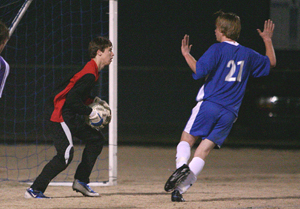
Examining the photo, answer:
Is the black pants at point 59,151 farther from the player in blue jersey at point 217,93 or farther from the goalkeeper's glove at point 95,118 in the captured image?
the player in blue jersey at point 217,93

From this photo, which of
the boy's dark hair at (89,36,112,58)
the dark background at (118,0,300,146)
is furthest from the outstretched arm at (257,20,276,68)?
the dark background at (118,0,300,146)

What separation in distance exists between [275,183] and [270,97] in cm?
549

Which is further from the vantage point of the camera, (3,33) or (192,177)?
(192,177)

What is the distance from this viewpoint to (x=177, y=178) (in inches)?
148

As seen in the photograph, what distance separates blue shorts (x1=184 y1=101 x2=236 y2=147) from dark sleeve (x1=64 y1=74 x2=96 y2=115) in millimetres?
1101

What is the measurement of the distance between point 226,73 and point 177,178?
104cm

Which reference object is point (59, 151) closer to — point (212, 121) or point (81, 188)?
point (81, 188)

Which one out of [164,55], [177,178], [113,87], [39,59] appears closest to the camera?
[177,178]

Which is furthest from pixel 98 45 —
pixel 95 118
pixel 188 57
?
pixel 188 57

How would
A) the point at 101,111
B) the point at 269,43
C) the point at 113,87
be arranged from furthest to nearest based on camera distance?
the point at 113,87, the point at 101,111, the point at 269,43

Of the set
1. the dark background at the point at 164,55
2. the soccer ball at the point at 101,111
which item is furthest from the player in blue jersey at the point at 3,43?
the dark background at the point at 164,55

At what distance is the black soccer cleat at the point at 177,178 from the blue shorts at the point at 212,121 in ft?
1.19

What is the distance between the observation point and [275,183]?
6012 mm

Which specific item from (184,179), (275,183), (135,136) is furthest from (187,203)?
(135,136)
